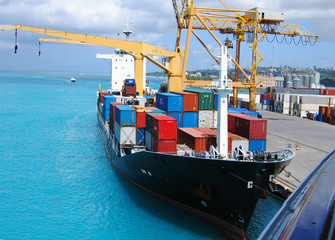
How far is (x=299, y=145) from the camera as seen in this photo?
90.3 feet

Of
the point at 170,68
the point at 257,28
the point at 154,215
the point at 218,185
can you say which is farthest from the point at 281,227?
the point at 257,28

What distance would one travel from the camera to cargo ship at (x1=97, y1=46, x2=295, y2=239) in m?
13.0

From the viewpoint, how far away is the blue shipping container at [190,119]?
64.6 ft

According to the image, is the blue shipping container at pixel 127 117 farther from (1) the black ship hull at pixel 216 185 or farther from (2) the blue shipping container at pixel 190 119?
(1) the black ship hull at pixel 216 185

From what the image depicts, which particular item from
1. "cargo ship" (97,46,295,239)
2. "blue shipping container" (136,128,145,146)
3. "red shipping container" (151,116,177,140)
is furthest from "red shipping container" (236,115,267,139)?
"blue shipping container" (136,128,145,146)

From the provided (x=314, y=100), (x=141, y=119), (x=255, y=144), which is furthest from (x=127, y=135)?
(x=314, y=100)

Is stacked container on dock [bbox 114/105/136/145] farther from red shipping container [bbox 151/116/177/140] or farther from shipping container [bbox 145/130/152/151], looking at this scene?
red shipping container [bbox 151/116/177/140]

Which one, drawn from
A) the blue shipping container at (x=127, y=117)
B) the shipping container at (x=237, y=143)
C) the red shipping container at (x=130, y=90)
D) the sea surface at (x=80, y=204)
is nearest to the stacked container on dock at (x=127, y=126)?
the blue shipping container at (x=127, y=117)

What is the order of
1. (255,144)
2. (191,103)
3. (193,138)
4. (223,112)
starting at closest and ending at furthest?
(223,112) < (255,144) < (193,138) < (191,103)

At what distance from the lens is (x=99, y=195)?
19031 millimetres

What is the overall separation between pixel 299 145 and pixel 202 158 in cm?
1719

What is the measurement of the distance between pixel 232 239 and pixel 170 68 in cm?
1651

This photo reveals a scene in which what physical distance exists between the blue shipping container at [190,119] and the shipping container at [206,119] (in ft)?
0.82

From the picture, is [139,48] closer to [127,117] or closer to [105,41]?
[105,41]
